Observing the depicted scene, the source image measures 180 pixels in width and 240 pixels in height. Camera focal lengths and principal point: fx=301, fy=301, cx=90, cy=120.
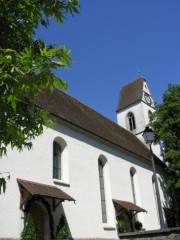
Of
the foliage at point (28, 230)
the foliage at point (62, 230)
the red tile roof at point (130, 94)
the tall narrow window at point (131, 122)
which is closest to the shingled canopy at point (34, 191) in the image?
the foliage at point (28, 230)

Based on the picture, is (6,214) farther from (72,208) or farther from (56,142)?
(56,142)

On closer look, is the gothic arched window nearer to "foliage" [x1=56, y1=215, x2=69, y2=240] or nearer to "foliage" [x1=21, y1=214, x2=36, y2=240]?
"foliage" [x1=56, y1=215, x2=69, y2=240]

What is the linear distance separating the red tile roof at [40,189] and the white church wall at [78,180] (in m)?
0.30

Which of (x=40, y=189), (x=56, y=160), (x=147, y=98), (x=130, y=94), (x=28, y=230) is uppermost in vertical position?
(x=130, y=94)

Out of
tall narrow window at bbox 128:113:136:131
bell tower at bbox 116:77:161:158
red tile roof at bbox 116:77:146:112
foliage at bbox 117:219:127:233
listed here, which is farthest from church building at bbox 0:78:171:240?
red tile roof at bbox 116:77:146:112

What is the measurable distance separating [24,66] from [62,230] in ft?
36.6

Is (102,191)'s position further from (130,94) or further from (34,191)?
(130,94)

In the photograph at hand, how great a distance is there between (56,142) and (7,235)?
617cm

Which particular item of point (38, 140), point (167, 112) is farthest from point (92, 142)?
point (167, 112)

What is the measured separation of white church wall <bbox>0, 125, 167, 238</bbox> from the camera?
41.3 feet

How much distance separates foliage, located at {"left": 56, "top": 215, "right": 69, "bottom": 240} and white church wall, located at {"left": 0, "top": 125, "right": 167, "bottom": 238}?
303 millimetres

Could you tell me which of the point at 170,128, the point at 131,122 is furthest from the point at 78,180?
the point at 131,122

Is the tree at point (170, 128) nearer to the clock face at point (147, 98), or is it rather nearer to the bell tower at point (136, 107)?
the bell tower at point (136, 107)

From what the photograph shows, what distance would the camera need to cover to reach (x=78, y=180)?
1661 cm
